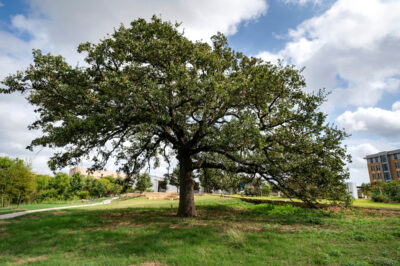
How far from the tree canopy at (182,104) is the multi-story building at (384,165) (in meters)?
82.6

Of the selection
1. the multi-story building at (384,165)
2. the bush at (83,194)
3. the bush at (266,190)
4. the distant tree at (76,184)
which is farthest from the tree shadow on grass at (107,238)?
the multi-story building at (384,165)

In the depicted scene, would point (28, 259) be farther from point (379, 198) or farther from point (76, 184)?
point (76, 184)

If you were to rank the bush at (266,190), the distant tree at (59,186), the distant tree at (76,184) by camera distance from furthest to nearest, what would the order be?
1. the distant tree at (76,184)
2. the distant tree at (59,186)
3. the bush at (266,190)

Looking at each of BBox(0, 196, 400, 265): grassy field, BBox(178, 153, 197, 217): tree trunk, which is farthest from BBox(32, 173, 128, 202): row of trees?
BBox(0, 196, 400, 265): grassy field

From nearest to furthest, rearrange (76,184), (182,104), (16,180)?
(182,104)
(16,180)
(76,184)

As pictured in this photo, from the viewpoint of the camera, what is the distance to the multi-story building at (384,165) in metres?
71.8

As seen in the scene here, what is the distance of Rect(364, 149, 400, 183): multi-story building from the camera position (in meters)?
71.8

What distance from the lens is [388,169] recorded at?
243ft

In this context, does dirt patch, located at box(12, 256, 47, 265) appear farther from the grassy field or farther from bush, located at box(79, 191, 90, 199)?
bush, located at box(79, 191, 90, 199)

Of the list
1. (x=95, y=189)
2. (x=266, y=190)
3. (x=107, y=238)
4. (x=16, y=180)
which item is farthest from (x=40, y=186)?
(x=107, y=238)

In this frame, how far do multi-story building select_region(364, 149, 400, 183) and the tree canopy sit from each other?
82.6 m

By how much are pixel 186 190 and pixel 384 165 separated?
3672 inches

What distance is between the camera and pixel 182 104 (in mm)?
11344

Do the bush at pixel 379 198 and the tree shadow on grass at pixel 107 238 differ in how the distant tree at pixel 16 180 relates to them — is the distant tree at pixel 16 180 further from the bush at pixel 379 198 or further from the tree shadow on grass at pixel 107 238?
the bush at pixel 379 198
